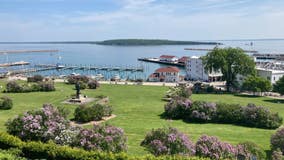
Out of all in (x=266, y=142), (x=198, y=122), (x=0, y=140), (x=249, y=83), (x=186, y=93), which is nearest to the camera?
(x=0, y=140)

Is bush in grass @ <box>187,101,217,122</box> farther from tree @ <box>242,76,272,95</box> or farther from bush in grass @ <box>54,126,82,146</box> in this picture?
tree @ <box>242,76,272,95</box>

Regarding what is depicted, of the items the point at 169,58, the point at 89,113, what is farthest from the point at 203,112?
the point at 169,58

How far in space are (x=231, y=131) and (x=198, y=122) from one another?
14.2 feet

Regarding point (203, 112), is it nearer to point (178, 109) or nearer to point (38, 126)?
point (178, 109)

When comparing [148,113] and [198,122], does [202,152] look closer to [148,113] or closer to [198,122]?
[198,122]

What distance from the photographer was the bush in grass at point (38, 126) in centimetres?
1966

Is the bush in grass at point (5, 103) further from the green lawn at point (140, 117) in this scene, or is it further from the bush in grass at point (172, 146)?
the bush in grass at point (172, 146)

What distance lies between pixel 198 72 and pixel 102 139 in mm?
65920

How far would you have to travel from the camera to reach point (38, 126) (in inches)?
776

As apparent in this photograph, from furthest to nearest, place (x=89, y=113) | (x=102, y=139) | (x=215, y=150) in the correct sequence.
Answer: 1. (x=89, y=113)
2. (x=102, y=139)
3. (x=215, y=150)

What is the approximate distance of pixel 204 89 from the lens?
5641 cm

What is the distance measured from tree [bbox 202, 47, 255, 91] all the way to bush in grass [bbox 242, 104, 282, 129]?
28310 millimetres

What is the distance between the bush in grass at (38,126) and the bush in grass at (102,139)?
2287mm

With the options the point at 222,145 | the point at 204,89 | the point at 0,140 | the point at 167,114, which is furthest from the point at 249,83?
the point at 0,140
